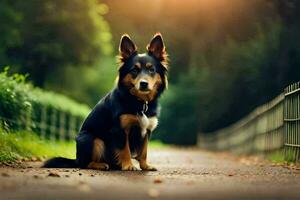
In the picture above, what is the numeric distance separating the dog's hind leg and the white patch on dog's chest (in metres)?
0.61

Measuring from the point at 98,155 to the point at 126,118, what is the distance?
2.19 feet

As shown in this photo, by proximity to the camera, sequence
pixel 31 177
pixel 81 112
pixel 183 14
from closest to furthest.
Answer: pixel 31 177 → pixel 81 112 → pixel 183 14

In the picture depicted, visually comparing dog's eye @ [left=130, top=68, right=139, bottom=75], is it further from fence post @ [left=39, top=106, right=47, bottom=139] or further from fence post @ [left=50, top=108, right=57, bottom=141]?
fence post @ [left=50, top=108, right=57, bottom=141]

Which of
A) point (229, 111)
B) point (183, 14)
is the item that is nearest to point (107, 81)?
point (183, 14)

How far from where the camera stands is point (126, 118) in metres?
10.8

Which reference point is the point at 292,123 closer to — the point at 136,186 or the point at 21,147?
the point at 21,147

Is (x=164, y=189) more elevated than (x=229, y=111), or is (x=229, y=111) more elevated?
(x=229, y=111)

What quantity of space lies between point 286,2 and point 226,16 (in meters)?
8.71

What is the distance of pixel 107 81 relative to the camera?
59.2m

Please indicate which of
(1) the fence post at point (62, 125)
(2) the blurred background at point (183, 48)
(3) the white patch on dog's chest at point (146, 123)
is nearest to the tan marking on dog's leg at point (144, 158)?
(3) the white patch on dog's chest at point (146, 123)

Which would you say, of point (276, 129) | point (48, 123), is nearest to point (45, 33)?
point (48, 123)

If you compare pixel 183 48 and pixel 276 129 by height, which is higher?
pixel 183 48

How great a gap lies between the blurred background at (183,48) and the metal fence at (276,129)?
6976 millimetres

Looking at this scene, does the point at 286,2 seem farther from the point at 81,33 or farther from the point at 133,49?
the point at 133,49
